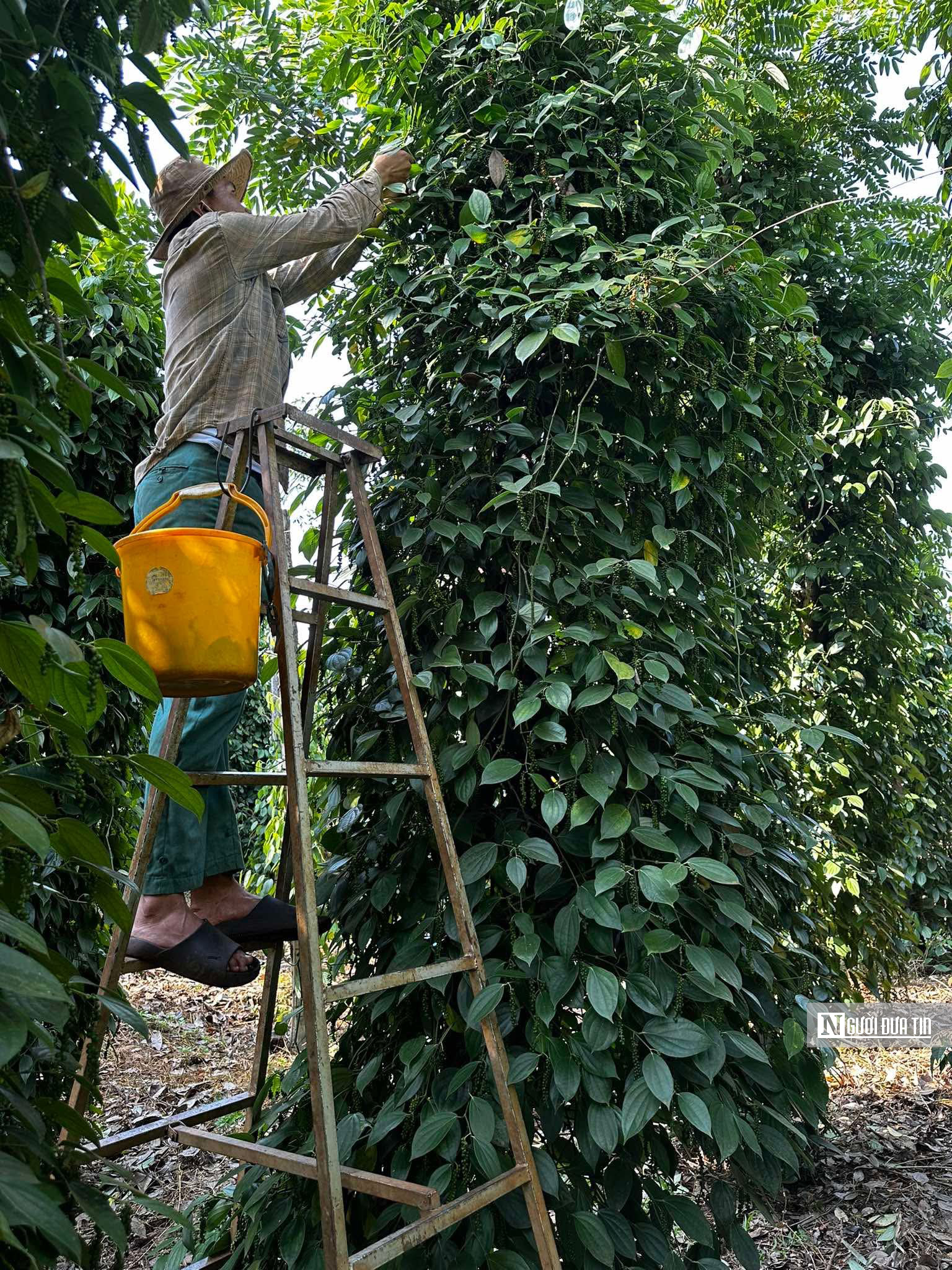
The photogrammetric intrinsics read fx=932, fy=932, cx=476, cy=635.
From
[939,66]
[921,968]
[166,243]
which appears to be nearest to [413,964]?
[166,243]

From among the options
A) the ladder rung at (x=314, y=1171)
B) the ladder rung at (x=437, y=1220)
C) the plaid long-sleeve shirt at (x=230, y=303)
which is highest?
the plaid long-sleeve shirt at (x=230, y=303)

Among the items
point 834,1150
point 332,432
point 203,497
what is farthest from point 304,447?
point 834,1150

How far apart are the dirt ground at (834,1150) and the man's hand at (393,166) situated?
6.14 feet

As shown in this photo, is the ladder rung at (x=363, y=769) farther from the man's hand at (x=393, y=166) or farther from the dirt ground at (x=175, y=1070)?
the man's hand at (x=393, y=166)

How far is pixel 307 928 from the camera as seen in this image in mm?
1312

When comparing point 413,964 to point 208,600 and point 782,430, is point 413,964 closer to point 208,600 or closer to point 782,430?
point 208,600

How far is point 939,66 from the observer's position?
258 centimetres

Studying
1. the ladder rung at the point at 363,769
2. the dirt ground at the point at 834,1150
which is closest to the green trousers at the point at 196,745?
the ladder rung at the point at 363,769

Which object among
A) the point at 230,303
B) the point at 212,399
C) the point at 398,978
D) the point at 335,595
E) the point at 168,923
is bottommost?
the point at 398,978

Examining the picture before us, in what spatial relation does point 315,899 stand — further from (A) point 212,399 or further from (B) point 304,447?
(A) point 212,399

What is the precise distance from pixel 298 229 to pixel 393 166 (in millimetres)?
303

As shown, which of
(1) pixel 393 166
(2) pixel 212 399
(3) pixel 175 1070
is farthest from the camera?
(3) pixel 175 1070

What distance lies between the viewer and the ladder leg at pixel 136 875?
1.40 meters

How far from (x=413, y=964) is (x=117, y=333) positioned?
2.17m
